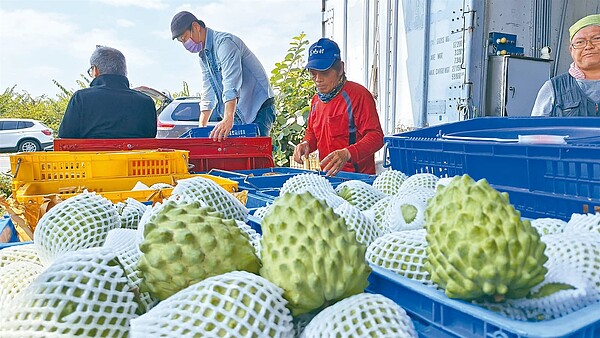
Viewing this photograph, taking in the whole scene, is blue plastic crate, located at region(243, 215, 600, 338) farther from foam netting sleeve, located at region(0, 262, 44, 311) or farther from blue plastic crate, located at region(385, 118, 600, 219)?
blue plastic crate, located at region(385, 118, 600, 219)

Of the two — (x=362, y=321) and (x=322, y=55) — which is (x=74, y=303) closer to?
(x=362, y=321)

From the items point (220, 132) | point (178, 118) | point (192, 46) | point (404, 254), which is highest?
point (192, 46)

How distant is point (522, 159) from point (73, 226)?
1.81m

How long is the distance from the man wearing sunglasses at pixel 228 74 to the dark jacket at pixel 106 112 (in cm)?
75

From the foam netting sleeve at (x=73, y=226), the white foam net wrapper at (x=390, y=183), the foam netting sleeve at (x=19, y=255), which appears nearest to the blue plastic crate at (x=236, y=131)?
the white foam net wrapper at (x=390, y=183)

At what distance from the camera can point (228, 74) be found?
15.1 ft

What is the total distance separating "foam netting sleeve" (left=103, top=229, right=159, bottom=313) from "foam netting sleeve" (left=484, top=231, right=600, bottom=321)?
2.67ft

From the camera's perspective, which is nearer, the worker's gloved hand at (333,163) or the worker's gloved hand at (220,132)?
the worker's gloved hand at (333,163)

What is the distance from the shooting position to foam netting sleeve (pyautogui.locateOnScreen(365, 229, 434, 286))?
1.21 meters

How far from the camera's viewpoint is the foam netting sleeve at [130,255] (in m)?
1.19

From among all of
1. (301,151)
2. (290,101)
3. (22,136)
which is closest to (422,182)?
(301,151)

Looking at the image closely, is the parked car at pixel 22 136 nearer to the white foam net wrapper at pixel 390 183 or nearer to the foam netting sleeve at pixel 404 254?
the white foam net wrapper at pixel 390 183

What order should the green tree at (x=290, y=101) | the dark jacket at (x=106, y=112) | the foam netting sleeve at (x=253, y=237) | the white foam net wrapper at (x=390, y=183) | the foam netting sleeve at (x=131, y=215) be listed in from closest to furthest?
the foam netting sleeve at (x=253, y=237), the foam netting sleeve at (x=131, y=215), the white foam net wrapper at (x=390, y=183), the dark jacket at (x=106, y=112), the green tree at (x=290, y=101)

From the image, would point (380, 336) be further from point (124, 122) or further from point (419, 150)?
point (124, 122)
